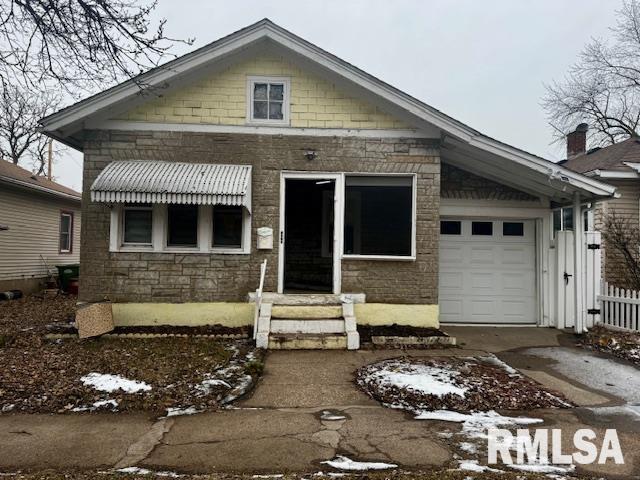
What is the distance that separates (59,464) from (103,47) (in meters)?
5.45

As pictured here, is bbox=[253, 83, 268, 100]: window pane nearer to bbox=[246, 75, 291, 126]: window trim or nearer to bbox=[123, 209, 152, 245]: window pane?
bbox=[246, 75, 291, 126]: window trim

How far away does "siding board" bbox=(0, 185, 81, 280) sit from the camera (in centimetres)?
1459

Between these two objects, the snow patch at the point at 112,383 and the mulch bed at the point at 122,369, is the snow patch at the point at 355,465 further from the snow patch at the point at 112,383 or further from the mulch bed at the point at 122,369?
the snow patch at the point at 112,383

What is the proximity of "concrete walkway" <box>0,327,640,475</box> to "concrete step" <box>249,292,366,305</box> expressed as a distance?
2465mm

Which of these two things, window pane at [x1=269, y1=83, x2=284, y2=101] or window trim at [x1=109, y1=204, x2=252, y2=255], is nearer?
window trim at [x1=109, y1=204, x2=252, y2=255]

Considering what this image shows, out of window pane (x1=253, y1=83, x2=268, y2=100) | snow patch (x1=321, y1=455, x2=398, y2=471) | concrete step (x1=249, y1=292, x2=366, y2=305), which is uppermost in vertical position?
window pane (x1=253, y1=83, x2=268, y2=100)

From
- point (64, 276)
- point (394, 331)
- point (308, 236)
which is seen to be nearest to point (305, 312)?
point (394, 331)

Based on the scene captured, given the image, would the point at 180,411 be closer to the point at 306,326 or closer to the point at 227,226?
the point at 306,326

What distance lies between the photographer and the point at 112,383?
215 inches

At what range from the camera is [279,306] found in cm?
797

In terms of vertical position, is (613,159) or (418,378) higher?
(613,159)

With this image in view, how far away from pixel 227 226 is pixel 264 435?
500cm

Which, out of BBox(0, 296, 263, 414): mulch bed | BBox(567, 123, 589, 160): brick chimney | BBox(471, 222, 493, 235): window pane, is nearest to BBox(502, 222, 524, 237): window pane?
BBox(471, 222, 493, 235): window pane

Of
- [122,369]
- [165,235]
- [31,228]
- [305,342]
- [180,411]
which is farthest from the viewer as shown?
[31,228]
